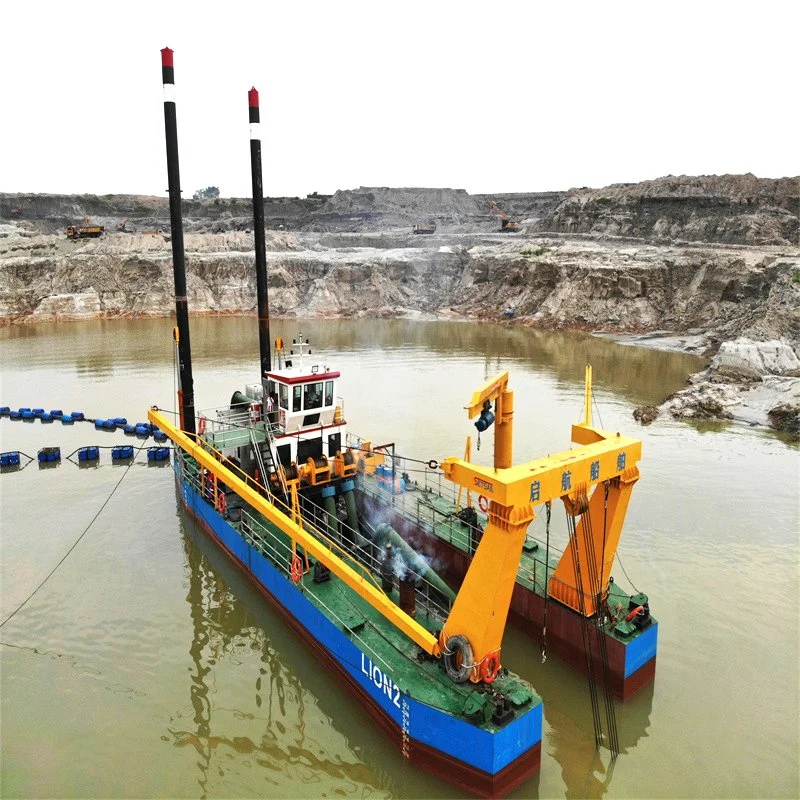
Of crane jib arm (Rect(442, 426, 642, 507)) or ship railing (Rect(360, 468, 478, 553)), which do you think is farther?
ship railing (Rect(360, 468, 478, 553))

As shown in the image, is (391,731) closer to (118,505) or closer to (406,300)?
(118,505)

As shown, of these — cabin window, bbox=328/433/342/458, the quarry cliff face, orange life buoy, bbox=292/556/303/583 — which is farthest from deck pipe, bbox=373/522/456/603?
the quarry cliff face

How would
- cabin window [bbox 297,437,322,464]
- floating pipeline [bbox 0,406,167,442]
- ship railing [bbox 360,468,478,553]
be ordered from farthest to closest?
1. floating pipeline [bbox 0,406,167,442]
2. cabin window [bbox 297,437,322,464]
3. ship railing [bbox 360,468,478,553]

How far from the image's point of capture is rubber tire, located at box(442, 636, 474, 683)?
8.61m

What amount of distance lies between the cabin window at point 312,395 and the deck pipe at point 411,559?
321 cm

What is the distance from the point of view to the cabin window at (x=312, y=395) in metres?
14.0

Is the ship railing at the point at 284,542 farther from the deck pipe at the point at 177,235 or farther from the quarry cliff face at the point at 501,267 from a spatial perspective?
the quarry cliff face at the point at 501,267

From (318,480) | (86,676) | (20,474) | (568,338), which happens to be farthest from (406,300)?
(86,676)

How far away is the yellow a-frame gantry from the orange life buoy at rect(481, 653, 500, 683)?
0.03 m

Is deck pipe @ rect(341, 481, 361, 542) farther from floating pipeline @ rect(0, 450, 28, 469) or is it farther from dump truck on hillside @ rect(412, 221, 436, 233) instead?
dump truck on hillside @ rect(412, 221, 436, 233)

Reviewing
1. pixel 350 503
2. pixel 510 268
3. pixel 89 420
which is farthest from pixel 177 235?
pixel 510 268

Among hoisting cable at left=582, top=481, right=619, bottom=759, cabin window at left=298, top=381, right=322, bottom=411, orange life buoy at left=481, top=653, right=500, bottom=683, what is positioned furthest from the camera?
cabin window at left=298, top=381, right=322, bottom=411

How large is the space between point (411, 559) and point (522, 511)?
16.3 ft

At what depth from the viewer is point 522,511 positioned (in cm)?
780
